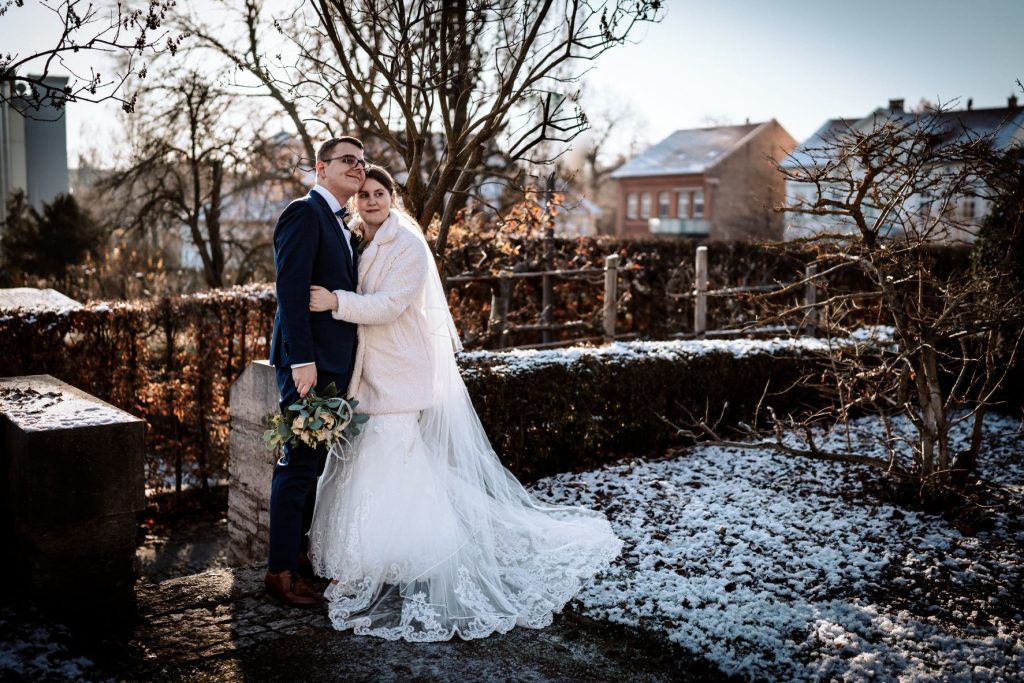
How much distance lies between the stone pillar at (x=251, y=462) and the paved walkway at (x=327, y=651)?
3.31ft

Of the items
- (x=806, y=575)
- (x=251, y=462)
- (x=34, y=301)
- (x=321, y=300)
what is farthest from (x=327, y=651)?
(x=34, y=301)

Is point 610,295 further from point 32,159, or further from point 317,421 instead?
point 32,159

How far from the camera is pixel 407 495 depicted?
4.13 m

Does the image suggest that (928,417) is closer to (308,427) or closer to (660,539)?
(660,539)

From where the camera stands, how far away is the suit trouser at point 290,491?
399cm

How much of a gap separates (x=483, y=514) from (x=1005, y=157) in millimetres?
4222

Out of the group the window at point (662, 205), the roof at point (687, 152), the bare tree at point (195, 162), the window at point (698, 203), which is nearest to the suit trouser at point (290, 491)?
the bare tree at point (195, 162)

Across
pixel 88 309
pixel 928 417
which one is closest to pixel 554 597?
pixel 928 417

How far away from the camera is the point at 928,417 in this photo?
5551mm

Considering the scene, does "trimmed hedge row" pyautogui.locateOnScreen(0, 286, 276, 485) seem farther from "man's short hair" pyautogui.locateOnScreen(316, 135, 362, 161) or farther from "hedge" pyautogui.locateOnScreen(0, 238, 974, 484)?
"man's short hair" pyautogui.locateOnScreen(316, 135, 362, 161)

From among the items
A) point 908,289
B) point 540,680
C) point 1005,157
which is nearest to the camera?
point 540,680

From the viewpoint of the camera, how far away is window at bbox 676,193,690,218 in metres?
47.2

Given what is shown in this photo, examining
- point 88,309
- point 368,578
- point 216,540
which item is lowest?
point 216,540

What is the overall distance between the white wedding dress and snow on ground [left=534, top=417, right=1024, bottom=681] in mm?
421
